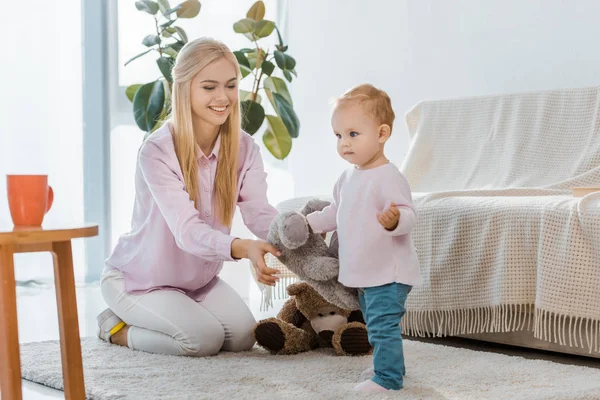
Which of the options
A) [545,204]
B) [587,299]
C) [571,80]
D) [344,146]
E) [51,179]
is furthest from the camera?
[51,179]

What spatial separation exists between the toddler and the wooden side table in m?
0.54

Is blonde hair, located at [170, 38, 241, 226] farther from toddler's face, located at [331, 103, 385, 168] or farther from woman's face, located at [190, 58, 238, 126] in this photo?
toddler's face, located at [331, 103, 385, 168]

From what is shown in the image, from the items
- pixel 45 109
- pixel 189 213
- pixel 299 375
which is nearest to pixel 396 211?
pixel 299 375

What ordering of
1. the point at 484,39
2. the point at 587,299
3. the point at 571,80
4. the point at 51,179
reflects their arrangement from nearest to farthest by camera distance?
the point at 587,299, the point at 571,80, the point at 484,39, the point at 51,179

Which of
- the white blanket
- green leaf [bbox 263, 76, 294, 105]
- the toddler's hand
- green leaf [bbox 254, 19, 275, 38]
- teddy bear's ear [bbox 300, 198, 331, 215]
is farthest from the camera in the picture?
green leaf [bbox 263, 76, 294, 105]

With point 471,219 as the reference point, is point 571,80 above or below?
above

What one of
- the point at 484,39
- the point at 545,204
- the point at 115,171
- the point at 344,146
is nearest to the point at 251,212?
the point at 344,146

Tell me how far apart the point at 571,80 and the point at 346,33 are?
51.6 inches

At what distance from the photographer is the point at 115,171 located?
401cm

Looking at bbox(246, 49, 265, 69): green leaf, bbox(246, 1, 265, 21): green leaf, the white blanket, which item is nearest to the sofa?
the white blanket

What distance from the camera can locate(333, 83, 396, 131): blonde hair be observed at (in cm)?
159

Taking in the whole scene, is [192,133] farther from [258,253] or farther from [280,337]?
[280,337]

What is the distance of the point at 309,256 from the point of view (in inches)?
68.9

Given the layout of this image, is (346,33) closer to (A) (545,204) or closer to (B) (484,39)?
(B) (484,39)
